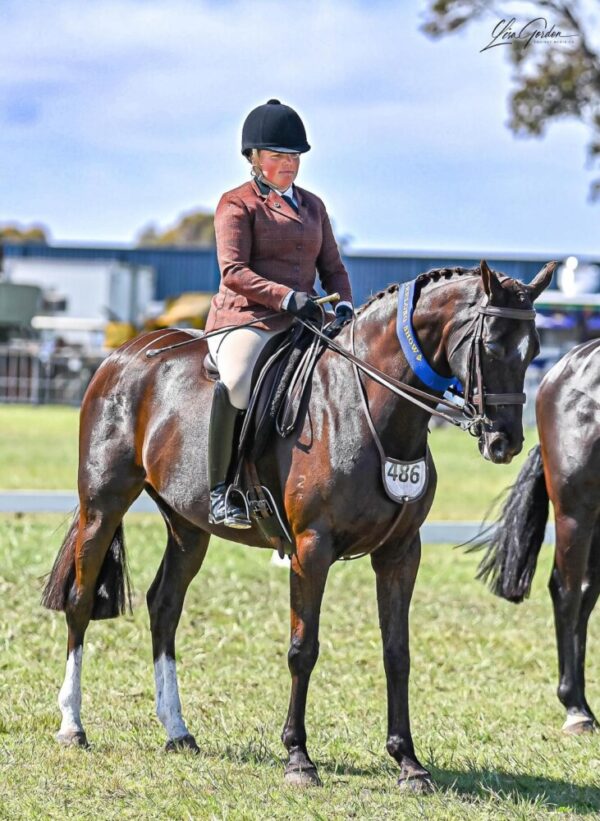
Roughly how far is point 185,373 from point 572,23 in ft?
67.5

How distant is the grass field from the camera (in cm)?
509

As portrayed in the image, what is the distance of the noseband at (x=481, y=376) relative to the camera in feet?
15.6

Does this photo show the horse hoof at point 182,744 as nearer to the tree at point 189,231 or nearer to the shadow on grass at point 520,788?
the shadow on grass at point 520,788

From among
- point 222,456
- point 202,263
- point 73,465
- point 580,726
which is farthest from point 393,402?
point 202,263

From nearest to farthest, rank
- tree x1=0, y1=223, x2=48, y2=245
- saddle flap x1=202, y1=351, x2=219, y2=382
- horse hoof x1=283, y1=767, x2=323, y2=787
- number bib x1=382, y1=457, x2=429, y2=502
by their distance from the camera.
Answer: number bib x1=382, y1=457, x2=429, y2=502 < horse hoof x1=283, y1=767, x2=323, y2=787 < saddle flap x1=202, y1=351, x2=219, y2=382 < tree x1=0, y1=223, x2=48, y2=245

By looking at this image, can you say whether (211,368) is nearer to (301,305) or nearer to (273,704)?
(301,305)

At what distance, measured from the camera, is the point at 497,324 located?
15.7 ft

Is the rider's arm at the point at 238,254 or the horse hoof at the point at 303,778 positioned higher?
the rider's arm at the point at 238,254

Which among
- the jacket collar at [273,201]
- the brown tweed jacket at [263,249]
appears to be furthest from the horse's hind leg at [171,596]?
the jacket collar at [273,201]

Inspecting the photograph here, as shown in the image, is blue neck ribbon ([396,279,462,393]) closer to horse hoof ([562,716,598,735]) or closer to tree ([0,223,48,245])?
horse hoof ([562,716,598,735])

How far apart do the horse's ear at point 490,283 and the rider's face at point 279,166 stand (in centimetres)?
115

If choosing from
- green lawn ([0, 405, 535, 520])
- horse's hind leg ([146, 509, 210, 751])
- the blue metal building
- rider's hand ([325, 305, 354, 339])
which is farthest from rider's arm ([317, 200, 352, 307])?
the blue metal building

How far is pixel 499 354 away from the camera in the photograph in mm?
4781

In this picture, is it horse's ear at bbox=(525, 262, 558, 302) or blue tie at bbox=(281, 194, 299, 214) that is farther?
blue tie at bbox=(281, 194, 299, 214)
